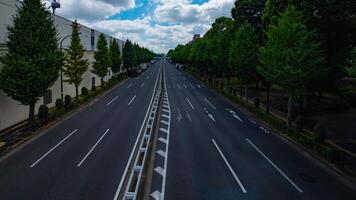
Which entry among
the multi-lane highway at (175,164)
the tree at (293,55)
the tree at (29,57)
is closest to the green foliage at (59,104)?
the multi-lane highway at (175,164)

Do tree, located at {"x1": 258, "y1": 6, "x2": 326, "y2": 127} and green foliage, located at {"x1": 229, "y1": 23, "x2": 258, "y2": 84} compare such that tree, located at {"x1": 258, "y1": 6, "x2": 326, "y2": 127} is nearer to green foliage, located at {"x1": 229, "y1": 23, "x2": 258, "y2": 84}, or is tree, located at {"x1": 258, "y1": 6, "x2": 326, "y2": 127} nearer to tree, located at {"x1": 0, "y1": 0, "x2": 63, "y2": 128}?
green foliage, located at {"x1": 229, "y1": 23, "x2": 258, "y2": 84}

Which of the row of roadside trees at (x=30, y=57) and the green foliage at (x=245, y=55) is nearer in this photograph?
the row of roadside trees at (x=30, y=57)

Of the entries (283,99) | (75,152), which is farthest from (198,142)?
(283,99)

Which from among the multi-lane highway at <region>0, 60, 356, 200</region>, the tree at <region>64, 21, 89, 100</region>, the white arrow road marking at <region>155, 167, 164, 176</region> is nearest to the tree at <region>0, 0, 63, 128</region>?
the multi-lane highway at <region>0, 60, 356, 200</region>

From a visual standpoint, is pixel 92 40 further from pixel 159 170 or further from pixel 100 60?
pixel 159 170

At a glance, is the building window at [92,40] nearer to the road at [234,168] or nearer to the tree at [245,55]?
the tree at [245,55]
